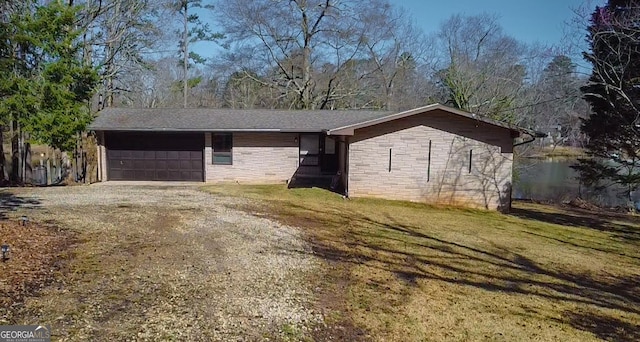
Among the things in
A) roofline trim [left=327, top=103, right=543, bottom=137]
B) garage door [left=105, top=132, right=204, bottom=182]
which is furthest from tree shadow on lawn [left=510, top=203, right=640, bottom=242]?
garage door [left=105, top=132, right=204, bottom=182]

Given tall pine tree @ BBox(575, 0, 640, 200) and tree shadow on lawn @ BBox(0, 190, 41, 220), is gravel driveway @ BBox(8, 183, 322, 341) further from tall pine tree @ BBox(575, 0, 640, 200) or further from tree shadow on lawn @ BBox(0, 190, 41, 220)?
tall pine tree @ BBox(575, 0, 640, 200)

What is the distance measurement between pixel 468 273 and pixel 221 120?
497 inches

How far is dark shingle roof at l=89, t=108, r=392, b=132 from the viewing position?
15.8m

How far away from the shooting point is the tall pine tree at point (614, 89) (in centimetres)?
1098

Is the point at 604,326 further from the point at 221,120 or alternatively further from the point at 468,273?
the point at 221,120

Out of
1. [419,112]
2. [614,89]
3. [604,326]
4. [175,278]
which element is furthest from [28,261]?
[614,89]

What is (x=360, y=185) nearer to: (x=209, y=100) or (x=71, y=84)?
(x=71, y=84)

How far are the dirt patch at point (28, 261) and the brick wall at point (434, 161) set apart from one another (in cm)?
896

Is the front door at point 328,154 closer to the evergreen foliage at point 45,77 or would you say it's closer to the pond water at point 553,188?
the evergreen foliage at point 45,77

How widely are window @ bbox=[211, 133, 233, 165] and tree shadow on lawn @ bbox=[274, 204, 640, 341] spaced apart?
8.71m

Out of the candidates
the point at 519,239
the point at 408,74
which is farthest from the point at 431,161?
the point at 408,74

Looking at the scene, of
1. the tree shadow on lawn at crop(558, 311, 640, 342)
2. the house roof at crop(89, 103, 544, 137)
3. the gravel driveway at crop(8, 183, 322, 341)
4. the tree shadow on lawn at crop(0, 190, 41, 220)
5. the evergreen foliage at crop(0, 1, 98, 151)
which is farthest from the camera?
the house roof at crop(89, 103, 544, 137)

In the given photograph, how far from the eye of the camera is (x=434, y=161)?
13.8 m

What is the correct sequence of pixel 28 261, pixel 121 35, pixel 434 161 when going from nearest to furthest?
pixel 28 261
pixel 434 161
pixel 121 35
